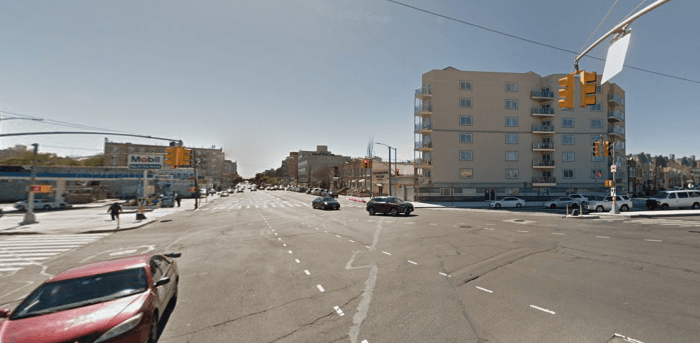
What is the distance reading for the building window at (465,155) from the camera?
45.8 metres

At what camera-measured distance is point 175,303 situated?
6672 mm

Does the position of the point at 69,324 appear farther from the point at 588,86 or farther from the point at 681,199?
the point at 681,199

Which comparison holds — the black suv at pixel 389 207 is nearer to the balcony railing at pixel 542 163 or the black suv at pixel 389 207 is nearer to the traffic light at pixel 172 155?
the traffic light at pixel 172 155

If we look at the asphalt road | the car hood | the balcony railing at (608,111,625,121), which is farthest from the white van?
the car hood

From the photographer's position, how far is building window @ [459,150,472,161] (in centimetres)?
4584

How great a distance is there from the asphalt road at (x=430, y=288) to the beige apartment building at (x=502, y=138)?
32022 mm

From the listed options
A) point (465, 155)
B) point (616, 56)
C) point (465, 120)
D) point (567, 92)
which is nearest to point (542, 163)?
point (465, 155)

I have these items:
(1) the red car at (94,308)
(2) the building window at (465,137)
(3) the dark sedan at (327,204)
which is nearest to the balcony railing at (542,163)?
(2) the building window at (465,137)

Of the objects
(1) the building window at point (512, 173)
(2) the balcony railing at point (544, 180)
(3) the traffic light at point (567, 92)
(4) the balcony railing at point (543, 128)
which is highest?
(4) the balcony railing at point (543, 128)

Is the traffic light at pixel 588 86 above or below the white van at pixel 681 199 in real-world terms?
above

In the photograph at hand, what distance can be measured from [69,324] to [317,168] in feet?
392

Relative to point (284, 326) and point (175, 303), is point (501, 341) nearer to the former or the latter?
point (284, 326)

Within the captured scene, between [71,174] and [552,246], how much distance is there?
5266 cm

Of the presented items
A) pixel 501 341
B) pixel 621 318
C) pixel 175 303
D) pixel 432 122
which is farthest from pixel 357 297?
pixel 432 122
